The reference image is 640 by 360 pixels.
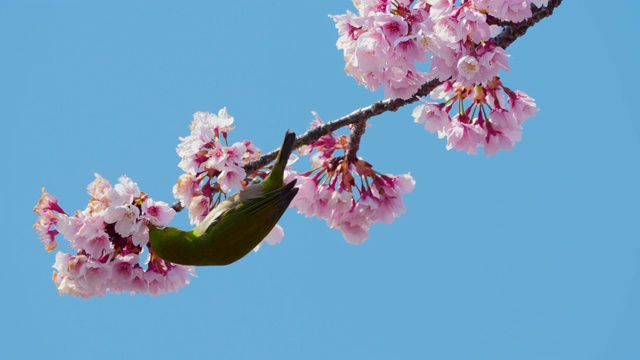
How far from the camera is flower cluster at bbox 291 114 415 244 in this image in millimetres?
6629

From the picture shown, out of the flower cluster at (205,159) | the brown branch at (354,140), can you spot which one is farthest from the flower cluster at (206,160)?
the brown branch at (354,140)

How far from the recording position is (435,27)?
206 inches

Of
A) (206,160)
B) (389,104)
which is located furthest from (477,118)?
(206,160)

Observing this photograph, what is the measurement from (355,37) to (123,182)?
1.80m

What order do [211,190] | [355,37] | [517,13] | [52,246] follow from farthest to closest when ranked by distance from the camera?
[52,246], [211,190], [355,37], [517,13]

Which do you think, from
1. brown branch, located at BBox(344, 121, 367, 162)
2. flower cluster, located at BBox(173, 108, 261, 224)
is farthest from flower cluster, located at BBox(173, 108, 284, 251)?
brown branch, located at BBox(344, 121, 367, 162)

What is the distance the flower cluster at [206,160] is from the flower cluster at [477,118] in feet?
4.44

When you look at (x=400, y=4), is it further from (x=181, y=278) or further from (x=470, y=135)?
(x=181, y=278)

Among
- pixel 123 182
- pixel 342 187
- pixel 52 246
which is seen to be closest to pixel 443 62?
pixel 342 187

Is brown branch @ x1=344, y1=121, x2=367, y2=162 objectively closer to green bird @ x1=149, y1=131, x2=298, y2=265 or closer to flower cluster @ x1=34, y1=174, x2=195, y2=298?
green bird @ x1=149, y1=131, x2=298, y2=265

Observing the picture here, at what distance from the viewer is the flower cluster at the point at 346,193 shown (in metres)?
6.63

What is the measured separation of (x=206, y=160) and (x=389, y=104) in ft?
4.25

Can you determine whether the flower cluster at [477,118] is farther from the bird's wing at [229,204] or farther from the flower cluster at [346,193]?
the bird's wing at [229,204]

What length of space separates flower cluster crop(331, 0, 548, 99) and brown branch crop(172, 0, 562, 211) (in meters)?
0.11
